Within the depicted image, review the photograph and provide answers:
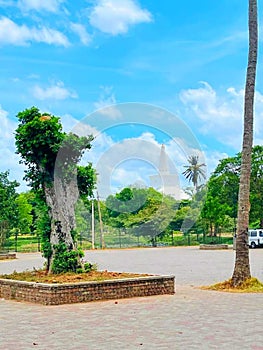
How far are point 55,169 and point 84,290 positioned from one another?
3392 mm

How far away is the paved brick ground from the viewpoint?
7551mm

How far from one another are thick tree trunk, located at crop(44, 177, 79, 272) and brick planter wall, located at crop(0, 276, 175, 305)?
1436mm

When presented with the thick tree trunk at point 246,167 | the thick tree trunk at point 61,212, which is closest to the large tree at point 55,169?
the thick tree trunk at point 61,212

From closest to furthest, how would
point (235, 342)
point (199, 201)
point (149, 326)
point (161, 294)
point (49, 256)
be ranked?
point (235, 342), point (149, 326), point (161, 294), point (49, 256), point (199, 201)

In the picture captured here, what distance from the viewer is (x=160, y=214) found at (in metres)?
50.3

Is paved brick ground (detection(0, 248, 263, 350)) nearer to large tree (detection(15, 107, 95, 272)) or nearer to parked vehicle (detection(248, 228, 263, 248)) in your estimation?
large tree (detection(15, 107, 95, 272))

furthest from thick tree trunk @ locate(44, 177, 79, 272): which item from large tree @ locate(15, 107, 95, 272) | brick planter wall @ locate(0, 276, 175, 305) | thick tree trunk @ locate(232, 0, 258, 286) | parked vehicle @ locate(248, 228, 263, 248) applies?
parked vehicle @ locate(248, 228, 263, 248)

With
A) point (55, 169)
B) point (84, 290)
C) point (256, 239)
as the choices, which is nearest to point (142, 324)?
point (84, 290)

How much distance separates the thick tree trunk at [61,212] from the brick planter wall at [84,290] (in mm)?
1436

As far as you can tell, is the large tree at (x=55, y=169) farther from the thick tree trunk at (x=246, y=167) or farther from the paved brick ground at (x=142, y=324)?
the thick tree trunk at (x=246, y=167)

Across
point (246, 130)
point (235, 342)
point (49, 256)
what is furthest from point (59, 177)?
point (235, 342)

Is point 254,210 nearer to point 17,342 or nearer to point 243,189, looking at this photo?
point 243,189

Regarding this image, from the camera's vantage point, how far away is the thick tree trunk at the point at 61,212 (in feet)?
44.5

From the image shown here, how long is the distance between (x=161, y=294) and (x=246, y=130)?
466 centimetres
